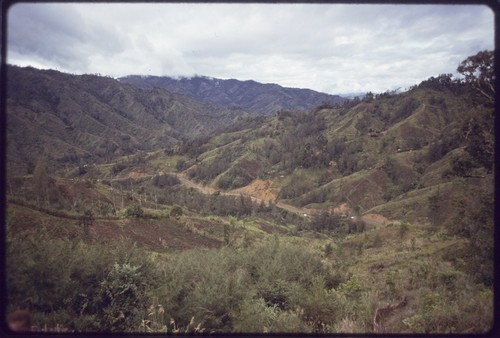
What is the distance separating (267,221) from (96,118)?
108m

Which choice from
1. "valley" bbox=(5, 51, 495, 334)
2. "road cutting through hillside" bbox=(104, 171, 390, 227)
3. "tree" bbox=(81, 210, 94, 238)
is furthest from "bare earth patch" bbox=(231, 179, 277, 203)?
"tree" bbox=(81, 210, 94, 238)

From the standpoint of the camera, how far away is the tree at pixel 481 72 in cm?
395

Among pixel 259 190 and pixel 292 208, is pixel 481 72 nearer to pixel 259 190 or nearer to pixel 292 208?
pixel 292 208

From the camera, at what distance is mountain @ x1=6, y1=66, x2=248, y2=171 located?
81188mm

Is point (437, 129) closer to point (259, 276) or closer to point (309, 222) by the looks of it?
point (309, 222)

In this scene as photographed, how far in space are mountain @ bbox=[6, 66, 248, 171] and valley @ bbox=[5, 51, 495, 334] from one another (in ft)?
3.29

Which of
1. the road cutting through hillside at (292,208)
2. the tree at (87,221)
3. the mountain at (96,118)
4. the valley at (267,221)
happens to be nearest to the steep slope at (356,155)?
the valley at (267,221)

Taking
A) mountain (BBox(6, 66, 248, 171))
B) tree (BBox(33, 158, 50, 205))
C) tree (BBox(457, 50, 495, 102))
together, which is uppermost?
mountain (BBox(6, 66, 248, 171))

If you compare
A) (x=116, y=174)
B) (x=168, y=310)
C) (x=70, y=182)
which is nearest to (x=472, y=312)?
(x=168, y=310)

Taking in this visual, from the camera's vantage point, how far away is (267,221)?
4288cm

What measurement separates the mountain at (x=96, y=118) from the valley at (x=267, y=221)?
100 cm

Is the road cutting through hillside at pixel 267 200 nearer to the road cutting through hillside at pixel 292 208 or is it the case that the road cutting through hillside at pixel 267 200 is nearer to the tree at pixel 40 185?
the road cutting through hillside at pixel 292 208

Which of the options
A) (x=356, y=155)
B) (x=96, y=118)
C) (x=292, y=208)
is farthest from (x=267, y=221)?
(x=96, y=118)

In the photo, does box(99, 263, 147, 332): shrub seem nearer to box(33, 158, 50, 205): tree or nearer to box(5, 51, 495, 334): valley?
box(5, 51, 495, 334): valley
